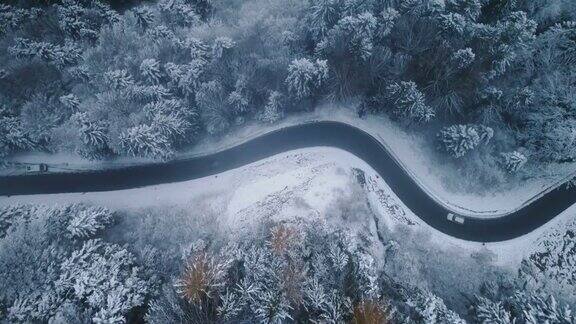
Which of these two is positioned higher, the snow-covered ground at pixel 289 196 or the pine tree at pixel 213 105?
the pine tree at pixel 213 105

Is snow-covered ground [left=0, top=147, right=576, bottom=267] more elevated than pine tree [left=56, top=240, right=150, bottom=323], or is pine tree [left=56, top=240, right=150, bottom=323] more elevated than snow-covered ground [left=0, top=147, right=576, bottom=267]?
snow-covered ground [left=0, top=147, right=576, bottom=267]

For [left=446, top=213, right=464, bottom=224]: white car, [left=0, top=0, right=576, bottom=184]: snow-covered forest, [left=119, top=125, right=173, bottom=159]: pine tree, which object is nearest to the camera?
[left=446, top=213, right=464, bottom=224]: white car

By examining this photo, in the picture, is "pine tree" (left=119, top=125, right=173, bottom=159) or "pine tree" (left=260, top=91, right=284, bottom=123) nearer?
"pine tree" (left=119, top=125, right=173, bottom=159)

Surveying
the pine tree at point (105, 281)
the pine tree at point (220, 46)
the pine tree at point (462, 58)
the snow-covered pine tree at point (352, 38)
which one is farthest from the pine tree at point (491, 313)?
the pine tree at point (220, 46)

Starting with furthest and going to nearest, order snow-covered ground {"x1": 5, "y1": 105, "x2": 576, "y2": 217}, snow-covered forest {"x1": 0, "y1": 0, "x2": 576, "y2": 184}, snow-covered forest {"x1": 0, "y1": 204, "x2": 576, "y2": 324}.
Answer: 1. snow-covered forest {"x1": 0, "y1": 0, "x2": 576, "y2": 184}
2. snow-covered ground {"x1": 5, "y1": 105, "x2": 576, "y2": 217}
3. snow-covered forest {"x1": 0, "y1": 204, "x2": 576, "y2": 324}

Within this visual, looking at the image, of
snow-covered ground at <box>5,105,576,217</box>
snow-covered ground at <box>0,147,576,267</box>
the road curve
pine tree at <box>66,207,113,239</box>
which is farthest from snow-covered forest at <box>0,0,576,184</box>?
pine tree at <box>66,207,113,239</box>

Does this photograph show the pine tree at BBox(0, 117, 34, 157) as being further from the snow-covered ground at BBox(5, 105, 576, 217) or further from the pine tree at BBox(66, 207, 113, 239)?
the pine tree at BBox(66, 207, 113, 239)

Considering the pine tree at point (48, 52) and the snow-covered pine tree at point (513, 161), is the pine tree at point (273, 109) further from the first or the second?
the pine tree at point (48, 52)
